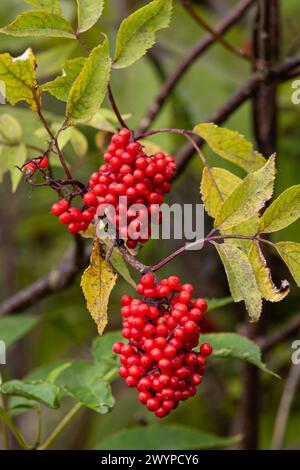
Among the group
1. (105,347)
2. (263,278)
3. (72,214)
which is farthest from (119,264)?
(105,347)

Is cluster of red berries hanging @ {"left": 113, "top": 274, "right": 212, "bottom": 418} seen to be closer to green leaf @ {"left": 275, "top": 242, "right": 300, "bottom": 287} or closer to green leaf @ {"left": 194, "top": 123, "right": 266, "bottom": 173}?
green leaf @ {"left": 275, "top": 242, "right": 300, "bottom": 287}

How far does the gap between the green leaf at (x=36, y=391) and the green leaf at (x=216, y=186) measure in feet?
1.08

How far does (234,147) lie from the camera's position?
998 millimetres

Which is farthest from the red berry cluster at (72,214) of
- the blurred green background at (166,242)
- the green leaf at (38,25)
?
the blurred green background at (166,242)

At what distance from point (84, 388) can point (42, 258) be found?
1744 millimetres

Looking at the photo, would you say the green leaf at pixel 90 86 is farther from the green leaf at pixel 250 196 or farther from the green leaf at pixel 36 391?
the green leaf at pixel 36 391

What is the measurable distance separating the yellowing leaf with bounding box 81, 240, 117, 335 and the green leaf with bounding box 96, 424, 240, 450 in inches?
25.0

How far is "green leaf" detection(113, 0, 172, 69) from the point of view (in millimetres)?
894

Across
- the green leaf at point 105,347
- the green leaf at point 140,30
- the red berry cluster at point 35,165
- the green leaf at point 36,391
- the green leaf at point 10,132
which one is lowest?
the green leaf at point 36,391

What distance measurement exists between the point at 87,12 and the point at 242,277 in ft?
1.29

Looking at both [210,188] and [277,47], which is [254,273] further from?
[277,47]

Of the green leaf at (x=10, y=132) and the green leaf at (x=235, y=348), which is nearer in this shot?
the green leaf at (x=235, y=348)

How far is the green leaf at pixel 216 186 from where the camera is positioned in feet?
3.09

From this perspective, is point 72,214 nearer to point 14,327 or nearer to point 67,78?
point 67,78
